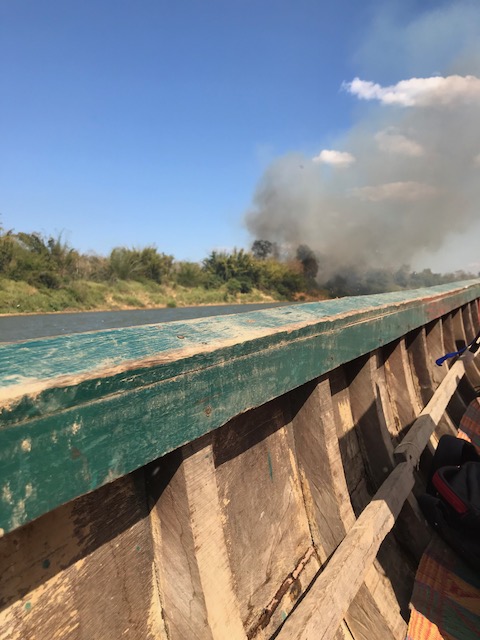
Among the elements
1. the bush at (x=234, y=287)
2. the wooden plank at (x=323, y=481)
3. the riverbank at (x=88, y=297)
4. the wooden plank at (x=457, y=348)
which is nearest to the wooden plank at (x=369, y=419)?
the wooden plank at (x=323, y=481)

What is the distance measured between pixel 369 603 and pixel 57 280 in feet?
69.6


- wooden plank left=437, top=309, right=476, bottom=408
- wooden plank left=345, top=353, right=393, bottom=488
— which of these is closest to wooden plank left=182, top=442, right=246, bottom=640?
wooden plank left=345, top=353, right=393, bottom=488

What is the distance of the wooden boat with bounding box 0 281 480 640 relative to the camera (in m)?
0.65

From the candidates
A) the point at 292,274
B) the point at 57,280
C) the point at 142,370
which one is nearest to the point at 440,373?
the point at 142,370

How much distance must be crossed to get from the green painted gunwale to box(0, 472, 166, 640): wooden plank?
0.91 ft

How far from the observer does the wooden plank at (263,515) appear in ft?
4.59

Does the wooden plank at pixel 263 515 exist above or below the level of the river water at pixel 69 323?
below

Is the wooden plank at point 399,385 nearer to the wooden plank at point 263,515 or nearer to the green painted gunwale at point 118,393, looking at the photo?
the wooden plank at point 263,515

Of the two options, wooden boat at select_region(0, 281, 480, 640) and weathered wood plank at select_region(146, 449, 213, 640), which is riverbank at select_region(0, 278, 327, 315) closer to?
wooden boat at select_region(0, 281, 480, 640)

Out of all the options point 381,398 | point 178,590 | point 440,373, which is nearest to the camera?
point 178,590

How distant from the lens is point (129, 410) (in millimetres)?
736

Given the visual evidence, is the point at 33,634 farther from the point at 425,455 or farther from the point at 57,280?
the point at 57,280

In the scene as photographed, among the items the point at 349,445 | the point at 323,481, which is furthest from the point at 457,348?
the point at 323,481

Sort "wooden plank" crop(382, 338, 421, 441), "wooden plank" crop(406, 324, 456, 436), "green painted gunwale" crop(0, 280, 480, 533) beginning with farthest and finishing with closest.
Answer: "wooden plank" crop(406, 324, 456, 436)
"wooden plank" crop(382, 338, 421, 441)
"green painted gunwale" crop(0, 280, 480, 533)
